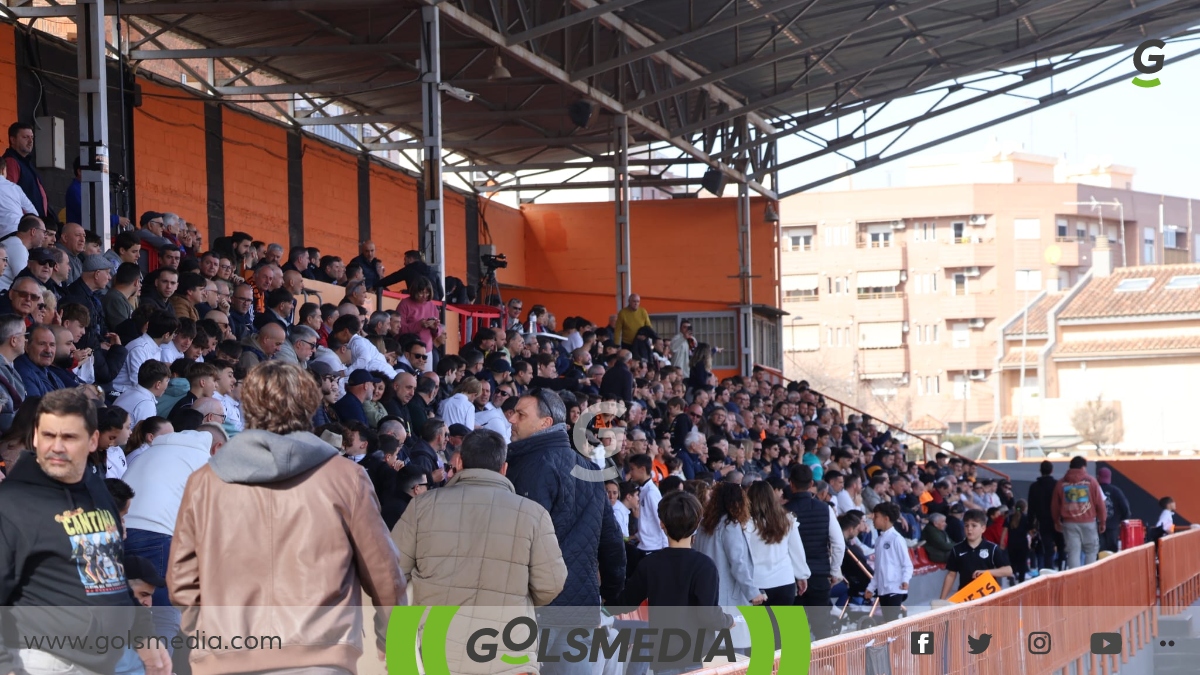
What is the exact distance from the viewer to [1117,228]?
247ft

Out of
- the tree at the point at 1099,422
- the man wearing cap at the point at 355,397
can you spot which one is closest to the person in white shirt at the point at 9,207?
the man wearing cap at the point at 355,397

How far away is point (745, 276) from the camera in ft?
96.1

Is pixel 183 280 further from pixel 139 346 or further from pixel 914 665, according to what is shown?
pixel 914 665

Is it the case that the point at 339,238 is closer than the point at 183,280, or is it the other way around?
the point at 183,280

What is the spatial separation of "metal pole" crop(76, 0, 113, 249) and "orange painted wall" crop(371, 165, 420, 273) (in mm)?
13867

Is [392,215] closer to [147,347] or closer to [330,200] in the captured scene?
[330,200]

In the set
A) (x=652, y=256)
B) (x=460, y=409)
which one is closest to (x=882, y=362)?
(x=652, y=256)

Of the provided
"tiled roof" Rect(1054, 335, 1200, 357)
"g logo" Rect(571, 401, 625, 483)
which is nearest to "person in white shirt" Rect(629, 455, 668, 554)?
"g logo" Rect(571, 401, 625, 483)

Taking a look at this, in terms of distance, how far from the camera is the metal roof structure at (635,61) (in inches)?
771

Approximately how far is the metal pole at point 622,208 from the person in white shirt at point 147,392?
15.6 metres

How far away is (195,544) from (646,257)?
27590mm

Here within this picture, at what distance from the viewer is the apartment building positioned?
7231 centimetres

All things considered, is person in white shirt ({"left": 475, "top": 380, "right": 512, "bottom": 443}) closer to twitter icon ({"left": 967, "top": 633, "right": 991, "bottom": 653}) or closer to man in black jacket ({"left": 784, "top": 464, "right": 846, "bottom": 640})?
man in black jacket ({"left": 784, "top": 464, "right": 846, "bottom": 640})

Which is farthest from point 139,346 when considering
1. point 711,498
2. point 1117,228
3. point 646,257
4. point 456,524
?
point 1117,228
